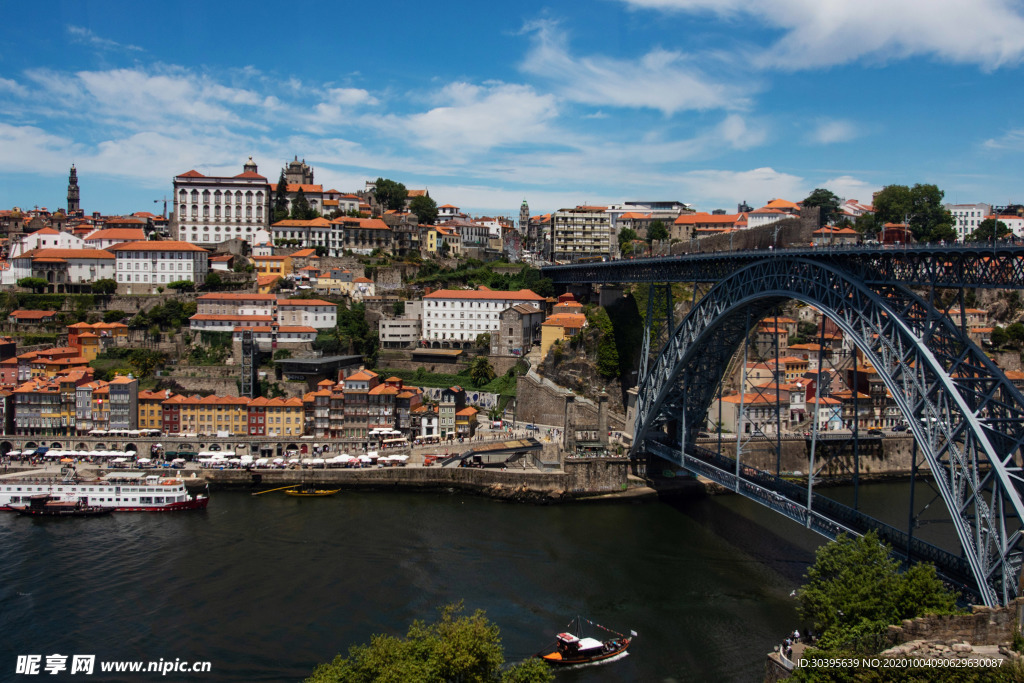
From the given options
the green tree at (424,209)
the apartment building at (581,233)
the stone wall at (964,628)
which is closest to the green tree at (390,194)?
the green tree at (424,209)

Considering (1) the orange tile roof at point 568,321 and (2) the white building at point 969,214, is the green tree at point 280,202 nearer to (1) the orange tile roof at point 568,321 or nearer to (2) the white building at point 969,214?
(1) the orange tile roof at point 568,321

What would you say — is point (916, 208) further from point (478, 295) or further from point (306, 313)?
point (306, 313)

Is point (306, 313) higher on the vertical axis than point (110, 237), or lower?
lower

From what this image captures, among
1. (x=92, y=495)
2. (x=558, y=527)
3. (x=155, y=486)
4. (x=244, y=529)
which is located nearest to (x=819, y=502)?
(x=558, y=527)

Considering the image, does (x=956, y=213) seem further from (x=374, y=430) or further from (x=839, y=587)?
(x=839, y=587)

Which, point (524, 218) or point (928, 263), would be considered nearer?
point (928, 263)

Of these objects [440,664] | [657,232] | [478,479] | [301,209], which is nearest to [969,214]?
[657,232]
